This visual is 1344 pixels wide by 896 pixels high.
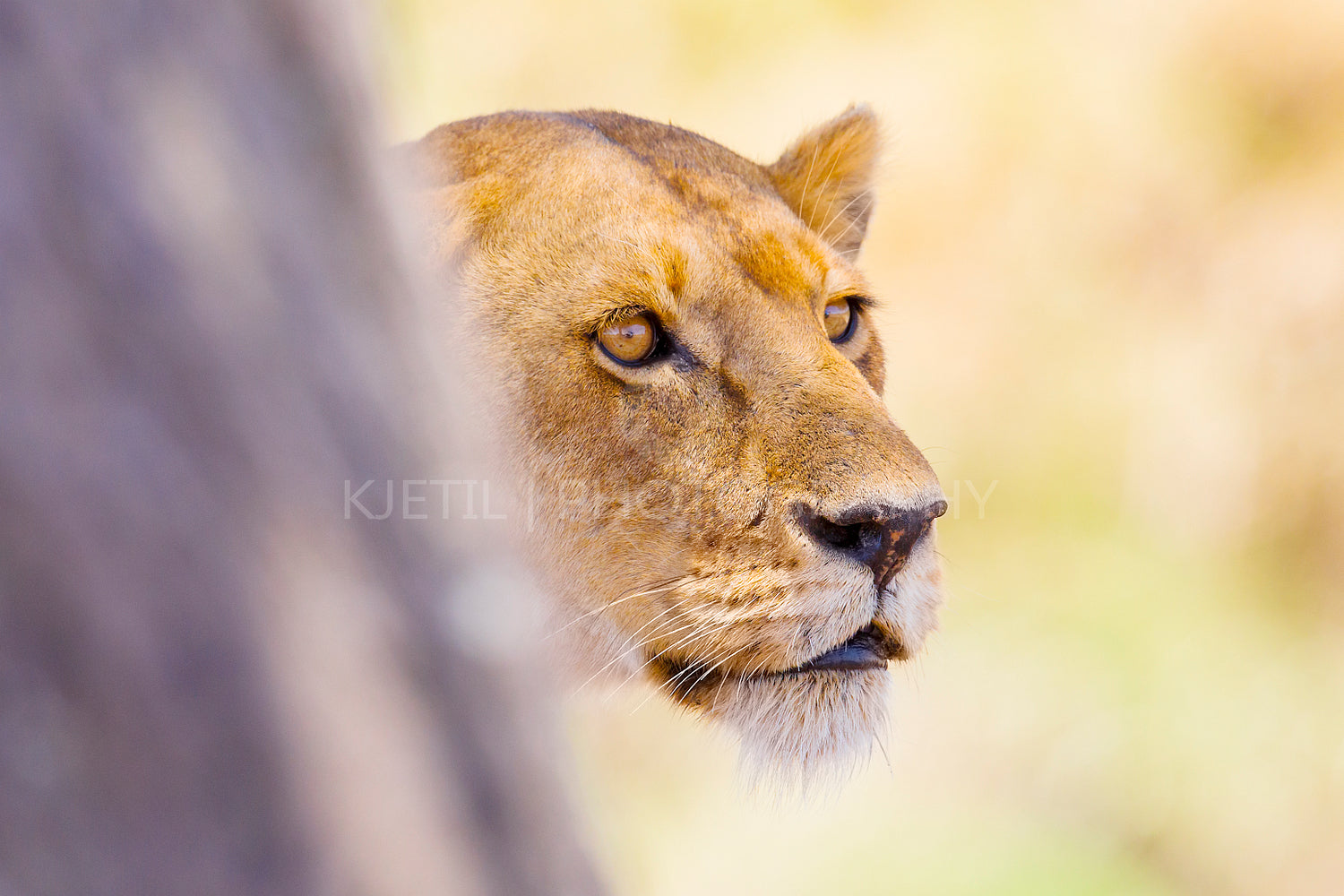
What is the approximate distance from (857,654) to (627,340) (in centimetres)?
74

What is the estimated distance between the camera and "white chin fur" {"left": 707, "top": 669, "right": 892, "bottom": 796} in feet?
6.50

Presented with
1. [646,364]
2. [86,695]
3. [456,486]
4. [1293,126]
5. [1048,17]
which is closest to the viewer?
[86,695]

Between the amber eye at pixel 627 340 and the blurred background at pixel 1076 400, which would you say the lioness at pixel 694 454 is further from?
the blurred background at pixel 1076 400

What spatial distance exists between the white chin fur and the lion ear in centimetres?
130

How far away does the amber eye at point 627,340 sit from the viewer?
6.81ft

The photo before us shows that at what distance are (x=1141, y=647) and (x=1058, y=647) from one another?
1.44 feet

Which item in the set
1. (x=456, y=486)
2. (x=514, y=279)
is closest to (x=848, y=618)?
(x=514, y=279)

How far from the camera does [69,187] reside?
53 cm

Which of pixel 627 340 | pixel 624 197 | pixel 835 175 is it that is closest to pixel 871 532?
pixel 627 340

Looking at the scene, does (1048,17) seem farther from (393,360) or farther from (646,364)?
(393,360)

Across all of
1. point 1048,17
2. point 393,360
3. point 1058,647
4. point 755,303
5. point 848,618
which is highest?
point 1048,17

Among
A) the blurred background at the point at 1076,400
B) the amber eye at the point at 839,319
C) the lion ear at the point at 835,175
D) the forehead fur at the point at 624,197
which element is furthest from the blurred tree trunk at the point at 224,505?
the blurred background at the point at 1076,400

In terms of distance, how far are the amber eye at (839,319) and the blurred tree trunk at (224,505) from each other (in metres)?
1.86

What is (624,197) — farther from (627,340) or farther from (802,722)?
(802,722)
